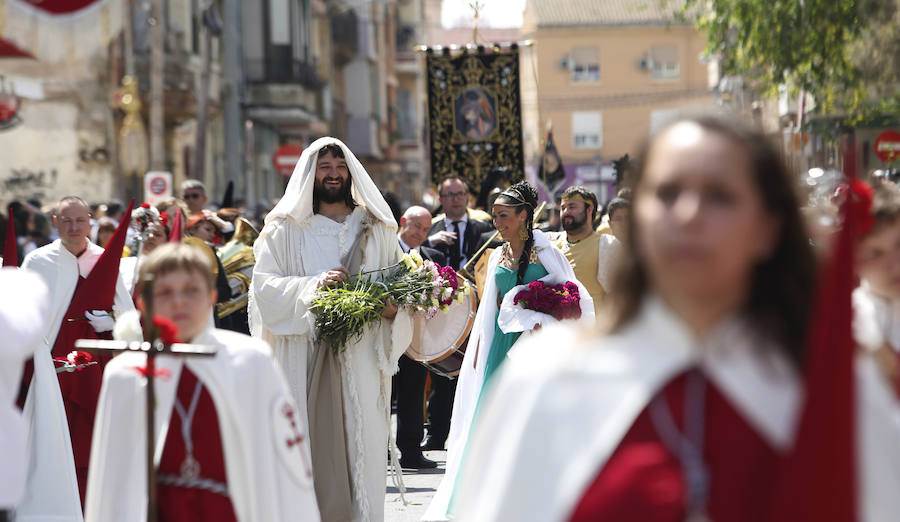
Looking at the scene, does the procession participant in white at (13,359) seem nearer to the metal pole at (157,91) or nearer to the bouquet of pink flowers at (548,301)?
the bouquet of pink flowers at (548,301)

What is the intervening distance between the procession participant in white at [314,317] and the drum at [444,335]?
1.55 metres

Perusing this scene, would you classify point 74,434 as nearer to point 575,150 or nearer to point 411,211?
point 411,211

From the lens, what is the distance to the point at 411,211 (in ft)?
41.6

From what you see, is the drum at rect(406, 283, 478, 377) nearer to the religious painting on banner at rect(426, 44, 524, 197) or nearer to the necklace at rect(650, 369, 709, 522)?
the religious painting on banner at rect(426, 44, 524, 197)

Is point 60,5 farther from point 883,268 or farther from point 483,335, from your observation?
point 883,268

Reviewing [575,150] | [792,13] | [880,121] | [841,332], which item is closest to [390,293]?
[841,332]

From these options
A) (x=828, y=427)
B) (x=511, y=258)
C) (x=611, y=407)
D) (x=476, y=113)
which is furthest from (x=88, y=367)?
(x=476, y=113)

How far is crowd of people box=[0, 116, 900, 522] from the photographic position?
2590 mm

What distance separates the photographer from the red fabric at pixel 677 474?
2.59m

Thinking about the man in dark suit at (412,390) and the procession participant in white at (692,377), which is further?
the man in dark suit at (412,390)

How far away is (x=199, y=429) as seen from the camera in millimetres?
4539

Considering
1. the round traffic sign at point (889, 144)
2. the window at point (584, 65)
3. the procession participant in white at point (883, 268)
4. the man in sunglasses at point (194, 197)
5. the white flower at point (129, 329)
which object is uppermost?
the window at point (584, 65)

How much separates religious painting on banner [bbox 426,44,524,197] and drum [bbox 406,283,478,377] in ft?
24.2

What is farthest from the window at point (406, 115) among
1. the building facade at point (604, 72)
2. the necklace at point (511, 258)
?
the necklace at point (511, 258)
